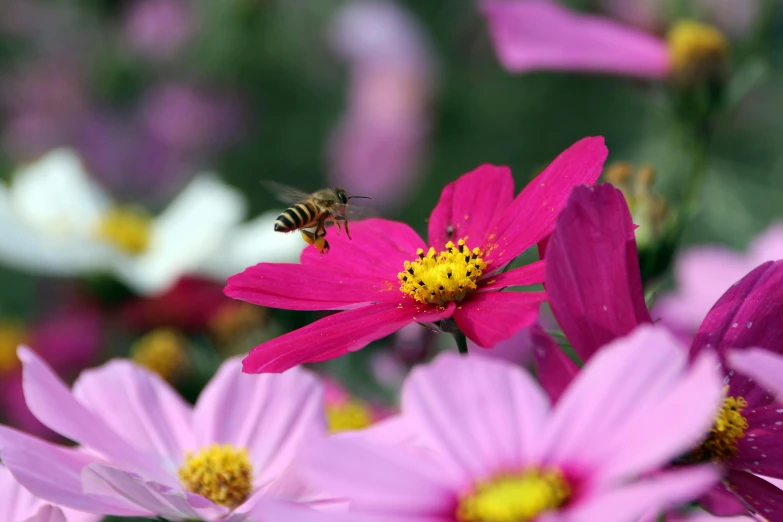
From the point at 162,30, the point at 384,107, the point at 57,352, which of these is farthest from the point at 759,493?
the point at 162,30

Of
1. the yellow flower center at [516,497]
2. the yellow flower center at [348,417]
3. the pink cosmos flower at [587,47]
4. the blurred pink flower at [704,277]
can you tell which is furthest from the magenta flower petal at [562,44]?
the yellow flower center at [516,497]

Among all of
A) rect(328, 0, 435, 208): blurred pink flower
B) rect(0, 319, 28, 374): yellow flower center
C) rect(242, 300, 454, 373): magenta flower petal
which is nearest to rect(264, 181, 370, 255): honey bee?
rect(242, 300, 454, 373): magenta flower petal

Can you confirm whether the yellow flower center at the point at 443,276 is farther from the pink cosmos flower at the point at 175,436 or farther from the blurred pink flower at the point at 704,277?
the blurred pink flower at the point at 704,277

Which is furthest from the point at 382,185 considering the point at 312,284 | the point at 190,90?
the point at 312,284

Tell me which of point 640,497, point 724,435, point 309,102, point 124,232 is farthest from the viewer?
point 309,102

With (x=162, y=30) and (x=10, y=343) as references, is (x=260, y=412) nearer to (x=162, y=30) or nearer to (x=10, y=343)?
(x=10, y=343)

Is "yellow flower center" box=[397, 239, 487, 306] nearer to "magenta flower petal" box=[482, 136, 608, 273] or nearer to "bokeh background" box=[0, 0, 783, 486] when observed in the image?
"magenta flower petal" box=[482, 136, 608, 273]
